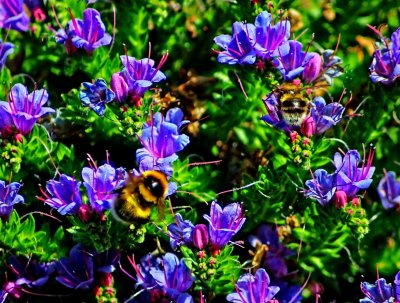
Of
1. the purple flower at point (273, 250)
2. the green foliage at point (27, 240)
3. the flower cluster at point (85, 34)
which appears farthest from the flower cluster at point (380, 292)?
the flower cluster at point (85, 34)

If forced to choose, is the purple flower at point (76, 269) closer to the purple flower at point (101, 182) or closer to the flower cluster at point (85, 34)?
the purple flower at point (101, 182)

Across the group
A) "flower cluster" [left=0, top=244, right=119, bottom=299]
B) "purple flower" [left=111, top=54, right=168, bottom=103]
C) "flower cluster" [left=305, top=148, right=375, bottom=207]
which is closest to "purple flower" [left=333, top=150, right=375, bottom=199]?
"flower cluster" [left=305, top=148, right=375, bottom=207]

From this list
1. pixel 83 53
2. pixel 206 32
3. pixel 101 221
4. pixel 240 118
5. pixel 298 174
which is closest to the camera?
pixel 101 221

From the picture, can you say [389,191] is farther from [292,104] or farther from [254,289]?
[254,289]

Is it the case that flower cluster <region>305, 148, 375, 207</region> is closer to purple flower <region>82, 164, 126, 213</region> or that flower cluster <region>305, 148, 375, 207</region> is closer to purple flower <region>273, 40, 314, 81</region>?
purple flower <region>273, 40, 314, 81</region>

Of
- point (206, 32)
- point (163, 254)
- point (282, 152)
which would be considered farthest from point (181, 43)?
point (163, 254)

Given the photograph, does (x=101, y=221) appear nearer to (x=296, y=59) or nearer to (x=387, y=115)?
(x=296, y=59)

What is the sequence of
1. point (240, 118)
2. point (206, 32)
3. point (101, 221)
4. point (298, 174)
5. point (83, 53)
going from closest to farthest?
point (101, 221), point (298, 174), point (83, 53), point (240, 118), point (206, 32)
